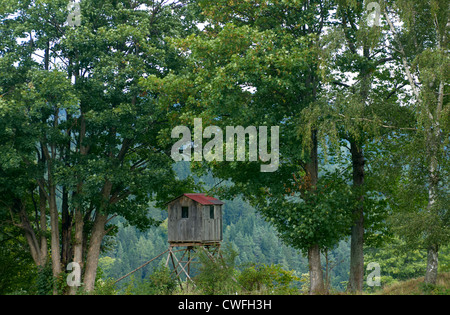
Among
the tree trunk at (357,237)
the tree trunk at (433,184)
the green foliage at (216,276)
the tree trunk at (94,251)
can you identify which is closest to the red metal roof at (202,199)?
the tree trunk at (94,251)

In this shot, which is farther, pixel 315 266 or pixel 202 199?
pixel 202 199

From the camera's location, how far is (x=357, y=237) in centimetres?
2236

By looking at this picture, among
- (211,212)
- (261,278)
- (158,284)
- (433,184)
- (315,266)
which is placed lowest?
(261,278)

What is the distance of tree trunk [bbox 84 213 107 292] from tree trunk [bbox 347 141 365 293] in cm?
1273

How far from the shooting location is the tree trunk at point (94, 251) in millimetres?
23702

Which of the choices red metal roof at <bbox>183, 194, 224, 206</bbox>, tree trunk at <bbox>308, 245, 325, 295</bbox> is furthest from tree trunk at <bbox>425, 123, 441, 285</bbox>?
red metal roof at <bbox>183, 194, 224, 206</bbox>

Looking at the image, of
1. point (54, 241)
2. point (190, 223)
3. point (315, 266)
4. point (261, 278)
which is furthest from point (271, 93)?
point (54, 241)

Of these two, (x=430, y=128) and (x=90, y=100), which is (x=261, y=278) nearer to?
(x=430, y=128)

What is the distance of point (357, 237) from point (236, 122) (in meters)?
8.57

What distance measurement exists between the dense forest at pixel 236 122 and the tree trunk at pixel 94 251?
0.07 metres

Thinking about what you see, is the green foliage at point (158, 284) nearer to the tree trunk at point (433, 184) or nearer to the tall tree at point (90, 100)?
the tall tree at point (90, 100)

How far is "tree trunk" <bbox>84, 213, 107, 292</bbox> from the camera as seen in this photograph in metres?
23.7

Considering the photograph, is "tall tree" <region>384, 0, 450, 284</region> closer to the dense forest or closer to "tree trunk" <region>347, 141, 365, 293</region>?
the dense forest
